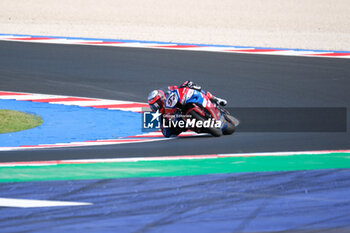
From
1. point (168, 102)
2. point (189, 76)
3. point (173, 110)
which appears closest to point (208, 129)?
point (173, 110)

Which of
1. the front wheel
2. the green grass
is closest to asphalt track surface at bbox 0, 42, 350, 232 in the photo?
the front wheel

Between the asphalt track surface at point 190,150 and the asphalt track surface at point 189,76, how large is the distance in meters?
0.02

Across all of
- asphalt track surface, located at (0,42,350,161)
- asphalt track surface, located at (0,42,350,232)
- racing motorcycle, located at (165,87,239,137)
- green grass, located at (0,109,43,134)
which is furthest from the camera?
asphalt track surface, located at (0,42,350,161)

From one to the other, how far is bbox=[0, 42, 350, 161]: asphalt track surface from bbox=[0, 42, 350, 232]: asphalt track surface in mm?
22

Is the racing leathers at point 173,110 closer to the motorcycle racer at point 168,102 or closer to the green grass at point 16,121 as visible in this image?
the motorcycle racer at point 168,102

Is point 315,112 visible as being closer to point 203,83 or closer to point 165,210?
point 203,83

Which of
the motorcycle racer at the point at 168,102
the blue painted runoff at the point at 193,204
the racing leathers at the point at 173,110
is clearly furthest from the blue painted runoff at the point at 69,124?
the blue painted runoff at the point at 193,204

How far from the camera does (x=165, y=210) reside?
21.4ft

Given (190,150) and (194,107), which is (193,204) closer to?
(190,150)

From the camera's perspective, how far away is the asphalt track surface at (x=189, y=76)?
43.1ft

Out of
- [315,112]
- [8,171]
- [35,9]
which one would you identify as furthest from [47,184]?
[35,9]

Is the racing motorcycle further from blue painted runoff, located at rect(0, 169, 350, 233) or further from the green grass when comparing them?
the green grass

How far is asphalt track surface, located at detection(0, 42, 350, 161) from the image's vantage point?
43.1ft

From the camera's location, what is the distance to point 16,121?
480 inches
